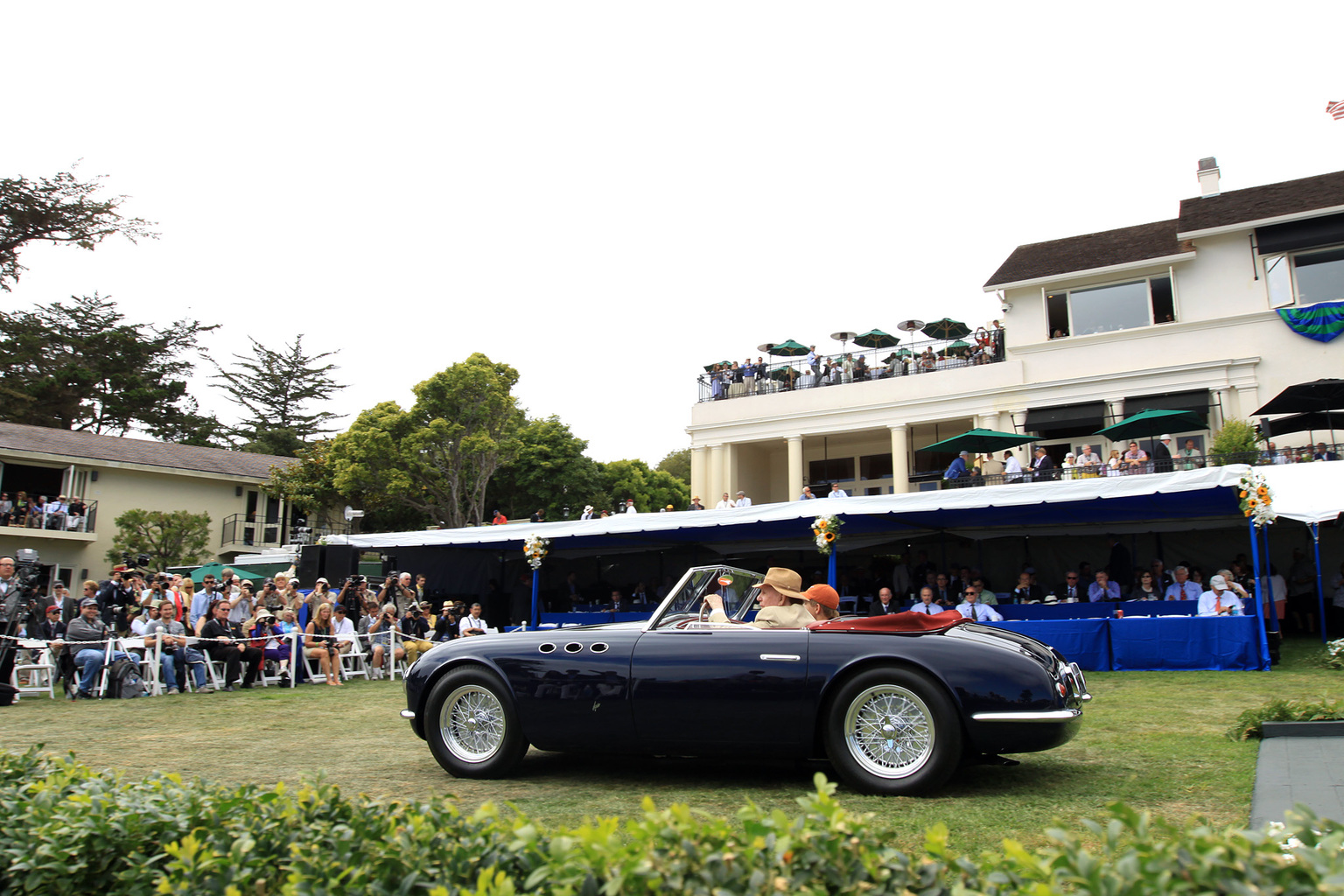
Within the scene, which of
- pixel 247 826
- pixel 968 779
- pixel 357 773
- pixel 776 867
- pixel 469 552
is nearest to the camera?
pixel 776 867

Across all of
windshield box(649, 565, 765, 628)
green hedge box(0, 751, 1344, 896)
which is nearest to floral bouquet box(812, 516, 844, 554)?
windshield box(649, 565, 765, 628)

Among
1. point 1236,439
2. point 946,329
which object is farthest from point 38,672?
point 946,329

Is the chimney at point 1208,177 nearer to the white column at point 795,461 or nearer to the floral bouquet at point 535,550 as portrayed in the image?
the white column at point 795,461

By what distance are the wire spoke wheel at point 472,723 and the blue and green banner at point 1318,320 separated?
25313 millimetres

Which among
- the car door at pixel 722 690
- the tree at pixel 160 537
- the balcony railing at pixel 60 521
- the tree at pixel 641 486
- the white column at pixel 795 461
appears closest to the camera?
the car door at pixel 722 690

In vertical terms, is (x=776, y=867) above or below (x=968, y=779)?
above

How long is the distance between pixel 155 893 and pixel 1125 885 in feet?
9.08

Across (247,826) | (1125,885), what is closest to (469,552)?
(247,826)

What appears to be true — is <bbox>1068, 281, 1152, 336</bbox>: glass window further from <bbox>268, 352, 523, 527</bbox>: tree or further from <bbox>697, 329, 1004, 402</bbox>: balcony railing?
<bbox>268, 352, 523, 527</bbox>: tree

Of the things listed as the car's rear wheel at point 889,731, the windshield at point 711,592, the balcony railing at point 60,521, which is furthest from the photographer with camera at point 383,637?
the balcony railing at point 60,521

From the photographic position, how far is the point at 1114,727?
7668 millimetres

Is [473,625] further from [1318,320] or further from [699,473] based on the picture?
[1318,320]

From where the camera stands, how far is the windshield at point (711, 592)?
235 inches

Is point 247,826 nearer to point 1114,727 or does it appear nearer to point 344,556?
point 1114,727
